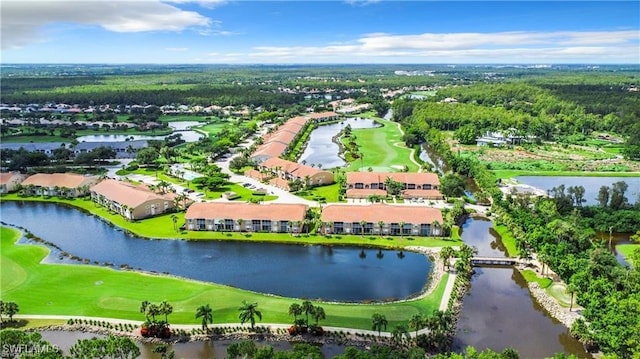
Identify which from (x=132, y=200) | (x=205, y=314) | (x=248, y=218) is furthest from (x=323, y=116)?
(x=205, y=314)

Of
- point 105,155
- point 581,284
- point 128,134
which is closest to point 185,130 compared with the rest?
point 128,134

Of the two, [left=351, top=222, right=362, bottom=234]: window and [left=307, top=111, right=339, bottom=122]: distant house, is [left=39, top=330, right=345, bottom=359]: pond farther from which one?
[left=307, top=111, right=339, bottom=122]: distant house

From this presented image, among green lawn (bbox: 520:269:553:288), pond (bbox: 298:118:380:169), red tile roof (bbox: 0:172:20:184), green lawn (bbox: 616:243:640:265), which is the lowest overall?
green lawn (bbox: 616:243:640:265)

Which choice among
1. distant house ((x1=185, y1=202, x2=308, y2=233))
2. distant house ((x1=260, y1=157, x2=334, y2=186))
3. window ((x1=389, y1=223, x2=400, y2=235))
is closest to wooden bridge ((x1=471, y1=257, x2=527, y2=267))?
window ((x1=389, y1=223, x2=400, y2=235))

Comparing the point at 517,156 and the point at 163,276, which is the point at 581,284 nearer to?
the point at 163,276

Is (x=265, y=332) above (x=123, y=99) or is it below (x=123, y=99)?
below

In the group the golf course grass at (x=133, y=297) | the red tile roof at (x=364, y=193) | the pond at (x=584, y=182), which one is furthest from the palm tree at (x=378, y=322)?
the pond at (x=584, y=182)

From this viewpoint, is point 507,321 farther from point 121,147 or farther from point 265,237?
point 121,147
